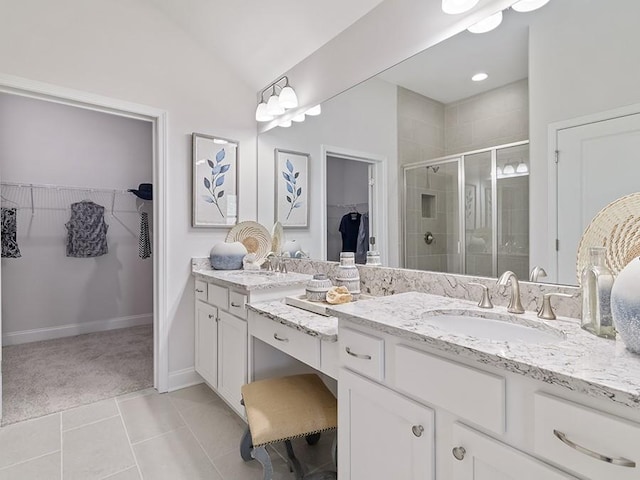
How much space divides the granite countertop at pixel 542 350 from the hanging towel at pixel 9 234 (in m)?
3.61

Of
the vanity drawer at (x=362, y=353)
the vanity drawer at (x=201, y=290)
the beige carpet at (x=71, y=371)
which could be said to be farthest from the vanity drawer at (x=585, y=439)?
the beige carpet at (x=71, y=371)

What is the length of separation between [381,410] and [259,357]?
0.98 meters

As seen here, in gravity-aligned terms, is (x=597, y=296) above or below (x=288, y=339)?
above

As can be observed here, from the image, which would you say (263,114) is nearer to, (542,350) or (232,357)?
(232,357)

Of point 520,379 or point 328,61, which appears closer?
point 520,379

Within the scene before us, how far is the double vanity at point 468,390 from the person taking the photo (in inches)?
26.9

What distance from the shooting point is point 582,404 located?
27.6 inches

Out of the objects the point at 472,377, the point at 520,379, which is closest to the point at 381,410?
the point at 472,377

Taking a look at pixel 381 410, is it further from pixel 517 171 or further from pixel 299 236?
pixel 299 236

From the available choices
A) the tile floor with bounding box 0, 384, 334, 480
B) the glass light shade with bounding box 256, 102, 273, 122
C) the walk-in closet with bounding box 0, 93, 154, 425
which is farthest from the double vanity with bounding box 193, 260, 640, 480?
the walk-in closet with bounding box 0, 93, 154, 425

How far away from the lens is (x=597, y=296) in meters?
0.99

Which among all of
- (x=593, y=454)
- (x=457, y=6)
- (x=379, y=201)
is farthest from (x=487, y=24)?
(x=593, y=454)

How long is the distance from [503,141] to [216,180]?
6.82 feet

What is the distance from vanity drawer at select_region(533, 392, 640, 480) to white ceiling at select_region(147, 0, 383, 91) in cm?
204
